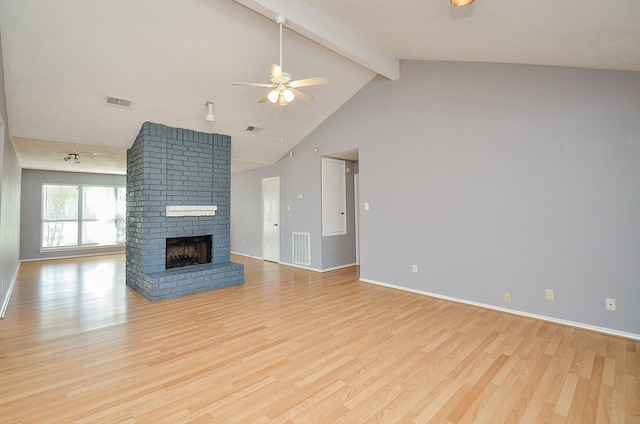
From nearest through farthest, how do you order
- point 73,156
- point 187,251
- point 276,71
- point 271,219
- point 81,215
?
point 276,71 → point 187,251 → point 73,156 → point 271,219 → point 81,215

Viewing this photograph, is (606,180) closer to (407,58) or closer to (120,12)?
(407,58)

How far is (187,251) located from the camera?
5.32 metres

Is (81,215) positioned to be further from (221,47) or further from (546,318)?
(546,318)

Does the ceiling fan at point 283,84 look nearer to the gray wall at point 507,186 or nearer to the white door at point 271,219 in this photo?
the gray wall at point 507,186

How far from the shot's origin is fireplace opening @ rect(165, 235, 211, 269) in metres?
5.08

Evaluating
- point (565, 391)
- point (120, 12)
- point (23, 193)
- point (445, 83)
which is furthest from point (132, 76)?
point (23, 193)

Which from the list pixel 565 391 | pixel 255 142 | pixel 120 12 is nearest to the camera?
pixel 565 391

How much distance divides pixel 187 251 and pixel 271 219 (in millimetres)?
2353

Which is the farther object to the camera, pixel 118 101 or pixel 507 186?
pixel 118 101

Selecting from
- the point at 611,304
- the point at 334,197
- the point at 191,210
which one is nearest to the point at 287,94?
the point at 191,210

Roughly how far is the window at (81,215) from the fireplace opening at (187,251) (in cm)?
544

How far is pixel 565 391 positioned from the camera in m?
2.14

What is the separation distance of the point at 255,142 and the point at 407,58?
3103mm

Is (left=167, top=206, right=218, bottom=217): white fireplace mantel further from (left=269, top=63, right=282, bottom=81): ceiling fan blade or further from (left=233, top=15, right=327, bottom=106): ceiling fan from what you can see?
(left=269, top=63, right=282, bottom=81): ceiling fan blade
